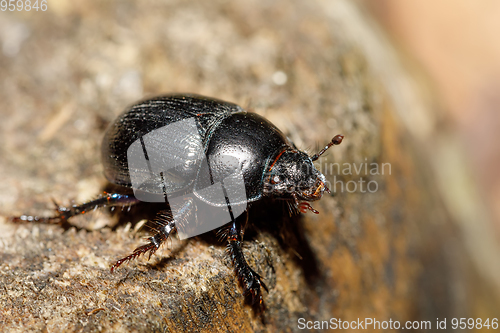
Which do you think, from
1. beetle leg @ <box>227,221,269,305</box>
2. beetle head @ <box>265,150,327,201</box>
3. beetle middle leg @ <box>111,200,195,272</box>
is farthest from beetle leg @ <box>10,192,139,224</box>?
beetle head @ <box>265,150,327,201</box>

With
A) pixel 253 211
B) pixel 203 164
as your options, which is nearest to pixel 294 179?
pixel 253 211

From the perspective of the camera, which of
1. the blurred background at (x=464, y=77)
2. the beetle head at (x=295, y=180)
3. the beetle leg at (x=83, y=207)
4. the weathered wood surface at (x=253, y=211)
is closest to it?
the weathered wood surface at (x=253, y=211)

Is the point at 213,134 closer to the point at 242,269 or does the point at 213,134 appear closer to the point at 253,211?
the point at 253,211

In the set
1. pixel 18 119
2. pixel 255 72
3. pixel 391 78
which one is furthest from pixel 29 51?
pixel 391 78

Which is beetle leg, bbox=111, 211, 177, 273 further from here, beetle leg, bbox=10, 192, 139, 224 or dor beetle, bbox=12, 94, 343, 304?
beetle leg, bbox=10, 192, 139, 224

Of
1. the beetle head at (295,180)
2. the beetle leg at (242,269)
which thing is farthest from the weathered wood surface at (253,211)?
the beetle head at (295,180)

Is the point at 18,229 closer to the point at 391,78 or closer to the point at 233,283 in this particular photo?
the point at 233,283

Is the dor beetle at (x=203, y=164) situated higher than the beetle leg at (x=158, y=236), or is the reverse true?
the dor beetle at (x=203, y=164)

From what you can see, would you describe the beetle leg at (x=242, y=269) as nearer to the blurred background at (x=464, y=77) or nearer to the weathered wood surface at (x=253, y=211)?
the weathered wood surface at (x=253, y=211)
